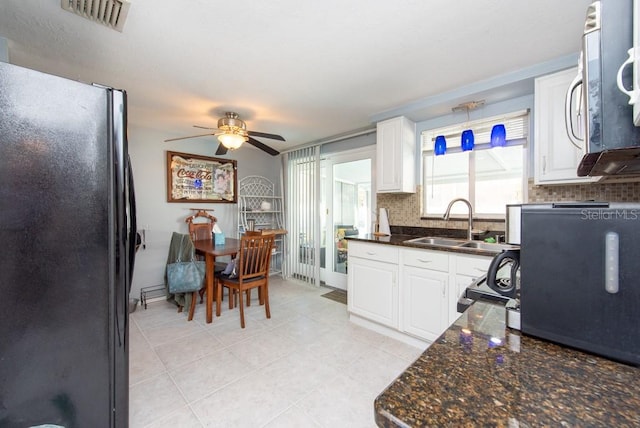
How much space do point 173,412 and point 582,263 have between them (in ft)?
6.66

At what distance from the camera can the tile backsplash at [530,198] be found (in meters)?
1.84

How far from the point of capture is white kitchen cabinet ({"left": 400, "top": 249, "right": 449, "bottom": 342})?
2018 millimetres

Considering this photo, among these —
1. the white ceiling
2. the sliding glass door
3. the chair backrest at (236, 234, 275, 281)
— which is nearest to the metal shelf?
the sliding glass door

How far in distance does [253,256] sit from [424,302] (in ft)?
5.55

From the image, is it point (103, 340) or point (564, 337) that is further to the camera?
point (103, 340)

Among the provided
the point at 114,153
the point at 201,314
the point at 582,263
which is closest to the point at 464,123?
the point at 582,263

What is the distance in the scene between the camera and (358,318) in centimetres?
264

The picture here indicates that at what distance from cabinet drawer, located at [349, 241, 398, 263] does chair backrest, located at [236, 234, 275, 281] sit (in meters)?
0.90

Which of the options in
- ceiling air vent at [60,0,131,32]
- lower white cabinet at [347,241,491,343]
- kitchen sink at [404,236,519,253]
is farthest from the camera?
kitchen sink at [404,236,519,253]

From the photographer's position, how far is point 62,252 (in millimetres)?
966

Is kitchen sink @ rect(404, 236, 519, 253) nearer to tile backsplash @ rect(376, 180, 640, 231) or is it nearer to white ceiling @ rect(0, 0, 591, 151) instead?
tile backsplash @ rect(376, 180, 640, 231)

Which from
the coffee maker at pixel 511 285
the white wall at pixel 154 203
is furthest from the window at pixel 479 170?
the white wall at pixel 154 203

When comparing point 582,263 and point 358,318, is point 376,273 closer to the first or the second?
point 358,318

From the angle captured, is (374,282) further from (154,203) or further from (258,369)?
(154,203)
